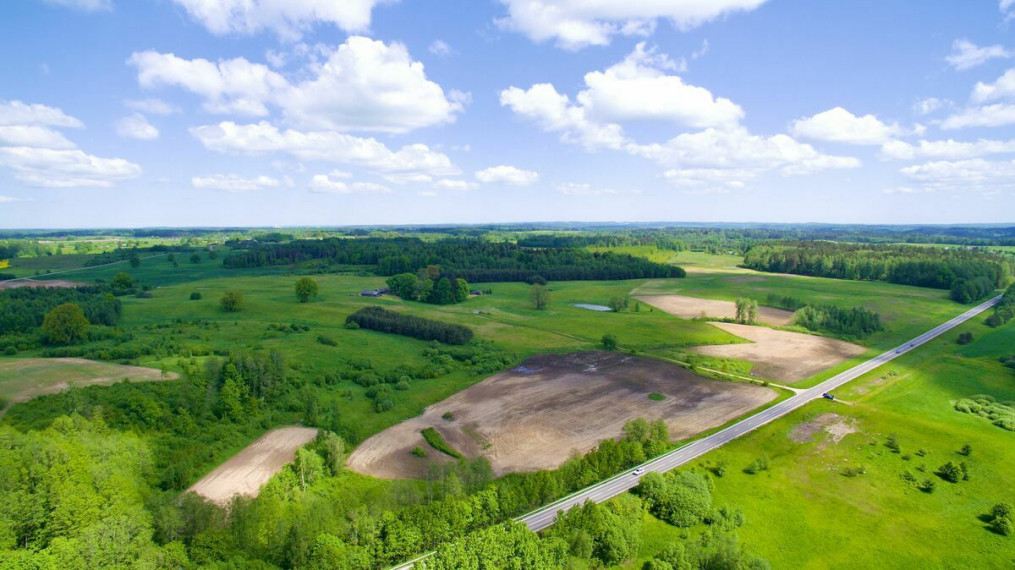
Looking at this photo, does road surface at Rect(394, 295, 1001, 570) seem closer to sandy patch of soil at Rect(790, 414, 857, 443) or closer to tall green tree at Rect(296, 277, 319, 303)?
sandy patch of soil at Rect(790, 414, 857, 443)

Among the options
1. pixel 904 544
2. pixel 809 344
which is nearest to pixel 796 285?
pixel 809 344

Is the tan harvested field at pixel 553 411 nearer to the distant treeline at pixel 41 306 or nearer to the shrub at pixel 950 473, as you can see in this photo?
the shrub at pixel 950 473

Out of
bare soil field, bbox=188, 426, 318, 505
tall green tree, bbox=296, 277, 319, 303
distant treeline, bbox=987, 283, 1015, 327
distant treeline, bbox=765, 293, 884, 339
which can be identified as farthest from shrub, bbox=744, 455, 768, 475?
tall green tree, bbox=296, 277, 319, 303

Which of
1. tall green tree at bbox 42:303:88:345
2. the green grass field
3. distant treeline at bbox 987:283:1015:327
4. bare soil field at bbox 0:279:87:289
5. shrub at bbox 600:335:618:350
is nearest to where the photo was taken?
the green grass field

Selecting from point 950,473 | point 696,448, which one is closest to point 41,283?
point 696,448

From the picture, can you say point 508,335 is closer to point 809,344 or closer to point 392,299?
point 392,299

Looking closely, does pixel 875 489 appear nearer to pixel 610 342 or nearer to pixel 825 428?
pixel 825 428

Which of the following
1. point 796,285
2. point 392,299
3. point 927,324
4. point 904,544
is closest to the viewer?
point 904,544

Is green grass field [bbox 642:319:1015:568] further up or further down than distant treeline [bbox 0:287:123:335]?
further down
